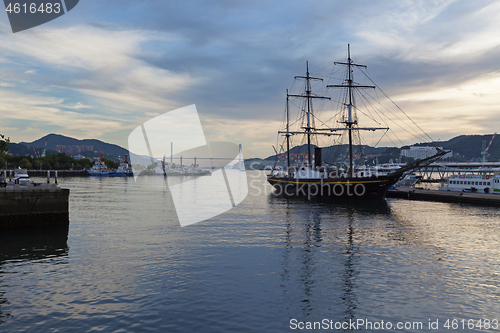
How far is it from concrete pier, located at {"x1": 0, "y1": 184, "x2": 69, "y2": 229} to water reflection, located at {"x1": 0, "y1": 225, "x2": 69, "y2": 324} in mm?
842

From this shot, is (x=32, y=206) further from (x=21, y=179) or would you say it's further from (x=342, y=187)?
(x=342, y=187)

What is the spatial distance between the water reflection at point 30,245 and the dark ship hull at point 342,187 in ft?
174

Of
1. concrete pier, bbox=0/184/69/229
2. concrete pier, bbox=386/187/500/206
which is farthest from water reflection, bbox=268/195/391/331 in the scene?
concrete pier, bbox=386/187/500/206

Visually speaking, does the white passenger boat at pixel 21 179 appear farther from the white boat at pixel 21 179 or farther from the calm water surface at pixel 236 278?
the calm water surface at pixel 236 278

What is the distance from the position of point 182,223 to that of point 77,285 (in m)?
21.0

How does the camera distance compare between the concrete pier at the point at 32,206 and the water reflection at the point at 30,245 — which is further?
the concrete pier at the point at 32,206

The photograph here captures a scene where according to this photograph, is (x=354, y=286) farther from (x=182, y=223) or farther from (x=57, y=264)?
(x=182, y=223)

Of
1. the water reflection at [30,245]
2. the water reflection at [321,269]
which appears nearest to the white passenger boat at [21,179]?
the water reflection at [30,245]

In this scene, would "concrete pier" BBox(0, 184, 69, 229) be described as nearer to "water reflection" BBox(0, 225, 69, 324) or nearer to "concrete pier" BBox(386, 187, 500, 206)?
"water reflection" BBox(0, 225, 69, 324)

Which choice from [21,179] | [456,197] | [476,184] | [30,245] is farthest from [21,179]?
[476,184]

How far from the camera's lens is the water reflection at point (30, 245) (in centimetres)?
2144

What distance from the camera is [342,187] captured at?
69.4 m

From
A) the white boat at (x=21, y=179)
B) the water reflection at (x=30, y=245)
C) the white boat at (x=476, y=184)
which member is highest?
the white boat at (x=21, y=179)

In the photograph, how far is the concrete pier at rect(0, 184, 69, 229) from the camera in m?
30.9
